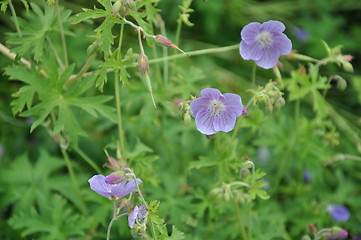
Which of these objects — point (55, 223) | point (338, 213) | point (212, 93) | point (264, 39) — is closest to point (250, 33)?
point (264, 39)

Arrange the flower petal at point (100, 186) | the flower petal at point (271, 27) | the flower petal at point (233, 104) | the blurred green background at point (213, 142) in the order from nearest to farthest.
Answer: the flower petal at point (100, 186)
the flower petal at point (233, 104)
the flower petal at point (271, 27)
the blurred green background at point (213, 142)

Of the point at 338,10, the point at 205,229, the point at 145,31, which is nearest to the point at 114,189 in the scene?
the point at 145,31

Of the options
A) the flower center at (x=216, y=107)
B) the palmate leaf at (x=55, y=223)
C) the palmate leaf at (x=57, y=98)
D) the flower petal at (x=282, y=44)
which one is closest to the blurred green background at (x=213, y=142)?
the palmate leaf at (x=55, y=223)

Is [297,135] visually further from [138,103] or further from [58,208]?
[58,208]

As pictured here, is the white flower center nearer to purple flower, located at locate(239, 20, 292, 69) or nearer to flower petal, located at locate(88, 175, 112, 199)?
purple flower, located at locate(239, 20, 292, 69)

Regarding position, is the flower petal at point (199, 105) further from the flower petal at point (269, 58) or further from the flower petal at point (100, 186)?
the flower petal at point (100, 186)

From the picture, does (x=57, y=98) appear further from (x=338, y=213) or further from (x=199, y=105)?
(x=338, y=213)
